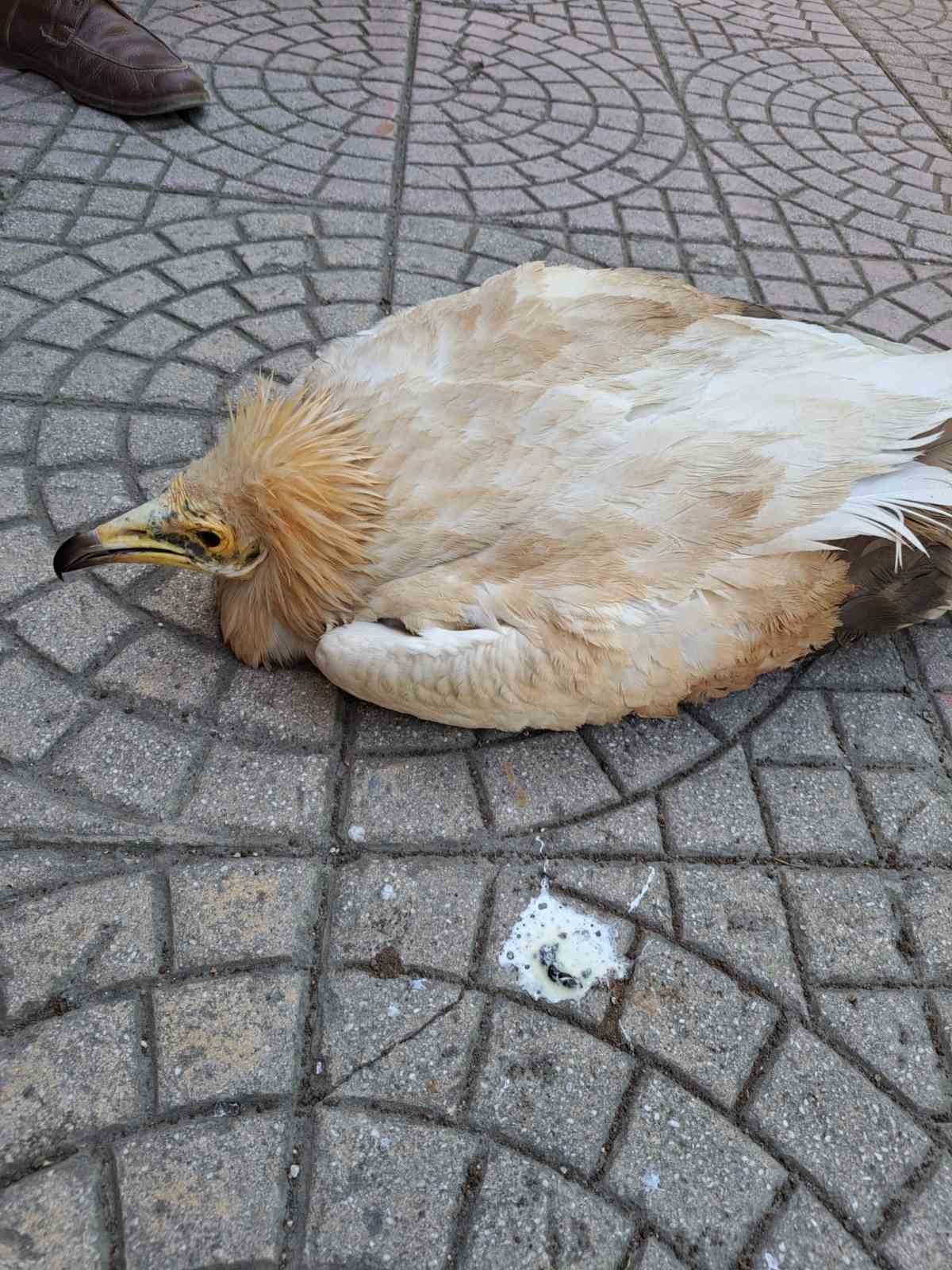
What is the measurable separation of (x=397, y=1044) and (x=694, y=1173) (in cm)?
78

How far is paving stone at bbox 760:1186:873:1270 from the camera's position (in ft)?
6.73

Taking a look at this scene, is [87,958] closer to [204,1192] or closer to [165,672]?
[204,1192]

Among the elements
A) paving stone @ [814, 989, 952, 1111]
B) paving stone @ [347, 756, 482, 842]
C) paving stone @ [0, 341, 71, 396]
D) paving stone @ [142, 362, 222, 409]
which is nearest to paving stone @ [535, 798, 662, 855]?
paving stone @ [347, 756, 482, 842]

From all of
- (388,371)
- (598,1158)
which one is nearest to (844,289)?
(388,371)

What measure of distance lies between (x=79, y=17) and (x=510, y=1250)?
6571 millimetres

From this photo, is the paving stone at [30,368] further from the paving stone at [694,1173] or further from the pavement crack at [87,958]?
the paving stone at [694,1173]

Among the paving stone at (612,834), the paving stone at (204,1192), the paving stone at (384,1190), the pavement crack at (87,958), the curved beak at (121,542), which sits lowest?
the paving stone at (204,1192)

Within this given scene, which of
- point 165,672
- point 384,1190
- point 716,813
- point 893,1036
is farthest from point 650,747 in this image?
point 165,672

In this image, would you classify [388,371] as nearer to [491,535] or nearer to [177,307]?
[491,535]

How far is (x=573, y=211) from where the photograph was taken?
5219 millimetres

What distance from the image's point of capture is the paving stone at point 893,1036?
7.66 feet

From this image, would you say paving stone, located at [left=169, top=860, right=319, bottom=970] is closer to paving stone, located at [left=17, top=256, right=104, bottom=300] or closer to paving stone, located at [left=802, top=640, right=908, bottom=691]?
paving stone, located at [left=802, top=640, right=908, bottom=691]

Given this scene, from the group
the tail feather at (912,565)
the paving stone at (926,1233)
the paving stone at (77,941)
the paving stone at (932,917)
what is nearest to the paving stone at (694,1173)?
the paving stone at (926,1233)

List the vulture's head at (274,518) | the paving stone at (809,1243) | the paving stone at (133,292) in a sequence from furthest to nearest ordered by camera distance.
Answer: the paving stone at (133,292), the vulture's head at (274,518), the paving stone at (809,1243)
